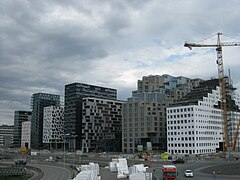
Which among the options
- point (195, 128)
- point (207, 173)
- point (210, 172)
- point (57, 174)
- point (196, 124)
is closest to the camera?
point (207, 173)

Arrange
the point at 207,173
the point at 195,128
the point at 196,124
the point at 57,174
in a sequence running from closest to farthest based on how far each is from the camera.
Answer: the point at 207,173 < the point at 57,174 < the point at 195,128 < the point at 196,124

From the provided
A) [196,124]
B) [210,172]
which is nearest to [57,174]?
[210,172]

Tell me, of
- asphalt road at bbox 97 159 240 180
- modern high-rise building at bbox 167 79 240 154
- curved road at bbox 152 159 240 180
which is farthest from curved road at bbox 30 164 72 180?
modern high-rise building at bbox 167 79 240 154

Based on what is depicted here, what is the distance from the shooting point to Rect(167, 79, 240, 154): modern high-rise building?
559 ft

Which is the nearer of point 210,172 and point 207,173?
point 207,173

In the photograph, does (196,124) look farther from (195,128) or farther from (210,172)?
(210,172)

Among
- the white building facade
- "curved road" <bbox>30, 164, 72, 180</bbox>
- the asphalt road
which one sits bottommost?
"curved road" <bbox>30, 164, 72, 180</bbox>

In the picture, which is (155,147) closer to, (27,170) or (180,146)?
(180,146)

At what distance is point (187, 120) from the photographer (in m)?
172

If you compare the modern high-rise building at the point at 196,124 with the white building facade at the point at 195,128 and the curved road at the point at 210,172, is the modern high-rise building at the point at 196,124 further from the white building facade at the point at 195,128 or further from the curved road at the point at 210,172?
the curved road at the point at 210,172

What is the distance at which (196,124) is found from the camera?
17050 centimetres

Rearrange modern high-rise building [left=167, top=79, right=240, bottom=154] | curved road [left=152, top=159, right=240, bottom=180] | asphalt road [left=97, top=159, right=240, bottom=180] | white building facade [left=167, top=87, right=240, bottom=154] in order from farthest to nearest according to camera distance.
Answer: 1. modern high-rise building [left=167, top=79, right=240, bottom=154]
2. white building facade [left=167, top=87, right=240, bottom=154]
3. asphalt road [left=97, top=159, right=240, bottom=180]
4. curved road [left=152, top=159, right=240, bottom=180]

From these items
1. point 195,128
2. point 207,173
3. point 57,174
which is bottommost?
point 57,174

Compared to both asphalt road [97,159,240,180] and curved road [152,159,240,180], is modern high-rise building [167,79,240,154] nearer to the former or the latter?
curved road [152,159,240,180]
